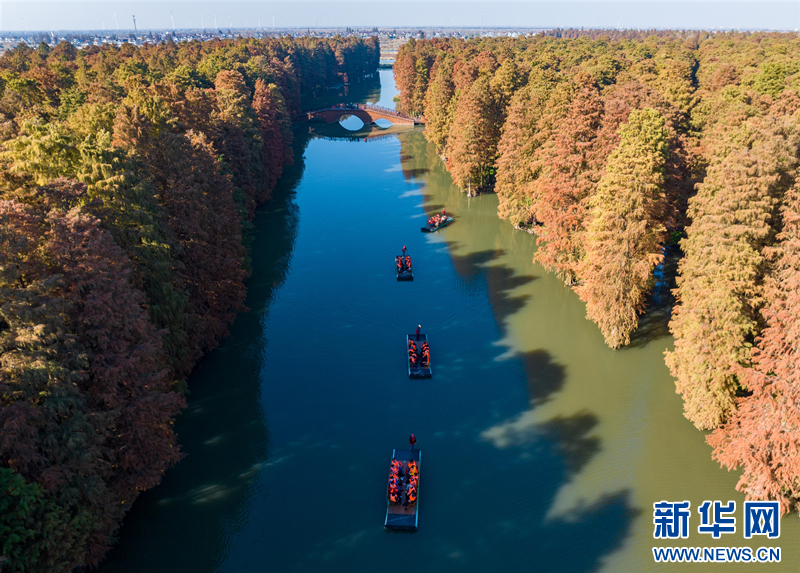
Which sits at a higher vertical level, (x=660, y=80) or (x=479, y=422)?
(x=660, y=80)

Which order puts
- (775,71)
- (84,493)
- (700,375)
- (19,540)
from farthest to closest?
(775,71), (700,375), (84,493), (19,540)

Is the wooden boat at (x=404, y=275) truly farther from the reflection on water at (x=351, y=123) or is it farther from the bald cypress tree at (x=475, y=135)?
the reflection on water at (x=351, y=123)

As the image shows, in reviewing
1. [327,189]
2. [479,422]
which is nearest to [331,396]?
[479,422]

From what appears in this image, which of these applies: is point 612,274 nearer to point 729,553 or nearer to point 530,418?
point 530,418

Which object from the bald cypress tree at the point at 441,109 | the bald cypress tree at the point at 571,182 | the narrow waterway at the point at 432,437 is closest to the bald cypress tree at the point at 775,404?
the narrow waterway at the point at 432,437

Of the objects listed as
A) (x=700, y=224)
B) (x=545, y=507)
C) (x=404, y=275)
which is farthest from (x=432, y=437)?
(x=700, y=224)

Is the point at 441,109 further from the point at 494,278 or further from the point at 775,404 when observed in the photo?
the point at 775,404

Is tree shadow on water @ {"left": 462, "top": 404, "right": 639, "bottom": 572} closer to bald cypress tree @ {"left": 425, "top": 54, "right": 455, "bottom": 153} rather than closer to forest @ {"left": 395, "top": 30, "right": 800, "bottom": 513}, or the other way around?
forest @ {"left": 395, "top": 30, "right": 800, "bottom": 513}
